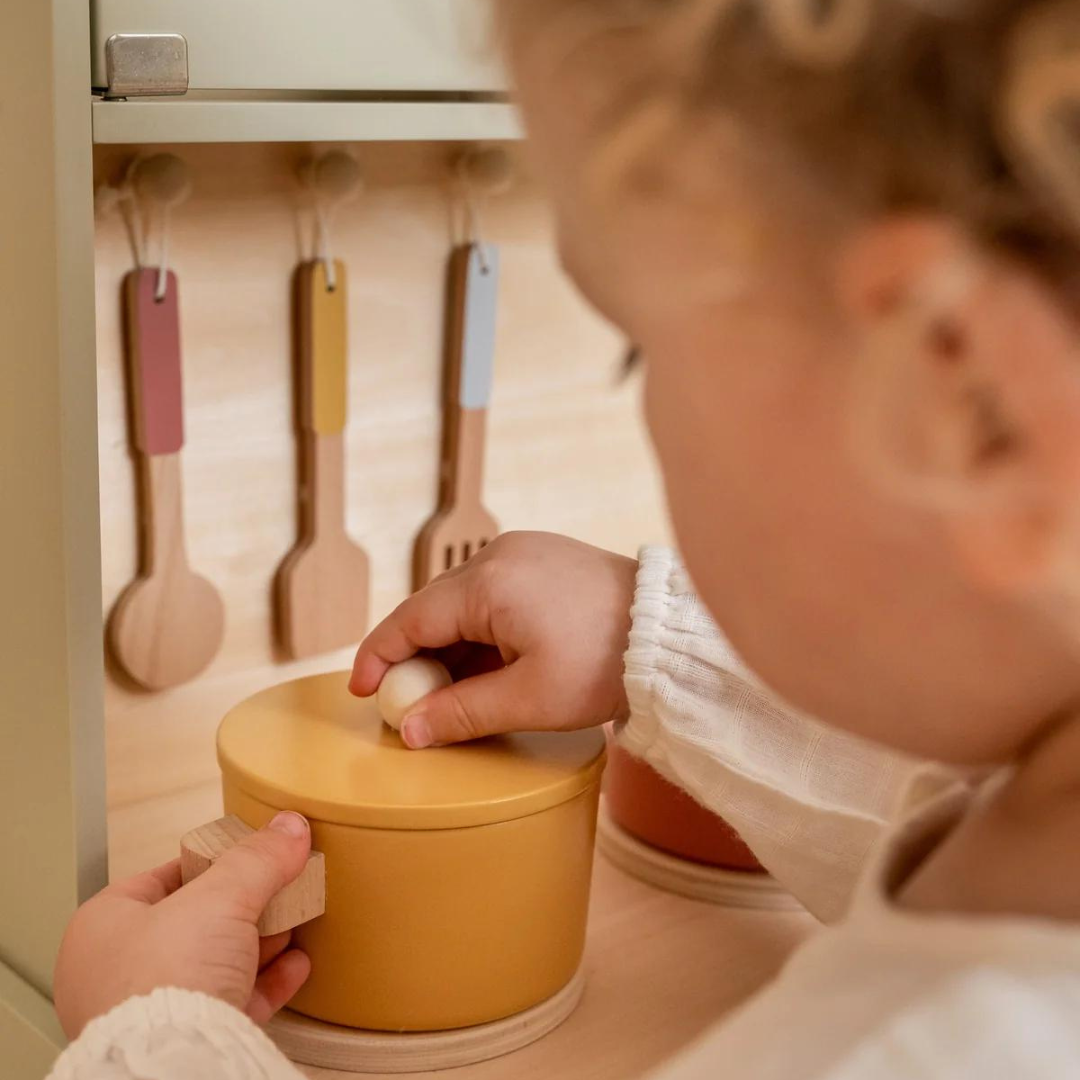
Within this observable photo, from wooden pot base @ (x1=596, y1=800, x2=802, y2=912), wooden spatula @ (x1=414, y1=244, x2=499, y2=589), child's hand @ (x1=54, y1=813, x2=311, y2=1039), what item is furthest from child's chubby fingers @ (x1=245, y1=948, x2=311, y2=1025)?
wooden spatula @ (x1=414, y1=244, x2=499, y2=589)

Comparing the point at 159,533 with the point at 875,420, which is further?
the point at 159,533

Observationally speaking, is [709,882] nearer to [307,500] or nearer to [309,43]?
[307,500]

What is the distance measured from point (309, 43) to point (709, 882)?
49cm

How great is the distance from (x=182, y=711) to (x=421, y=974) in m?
0.33

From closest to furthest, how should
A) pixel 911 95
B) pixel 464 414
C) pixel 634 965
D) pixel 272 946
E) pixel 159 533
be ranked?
pixel 911 95 → pixel 272 946 → pixel 634 965 → pixel 159 533 → pixel 464 414

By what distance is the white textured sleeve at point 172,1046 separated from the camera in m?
0.54

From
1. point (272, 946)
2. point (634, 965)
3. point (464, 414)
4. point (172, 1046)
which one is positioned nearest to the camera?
point (172, 1046)

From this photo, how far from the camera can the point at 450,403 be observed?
3.25 feet

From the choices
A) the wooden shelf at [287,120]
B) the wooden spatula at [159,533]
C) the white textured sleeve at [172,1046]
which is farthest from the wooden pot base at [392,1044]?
the wooden shelf at [287,120]

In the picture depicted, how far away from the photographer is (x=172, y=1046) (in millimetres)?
544

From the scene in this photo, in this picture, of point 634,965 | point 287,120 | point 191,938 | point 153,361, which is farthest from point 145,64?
point 634,965

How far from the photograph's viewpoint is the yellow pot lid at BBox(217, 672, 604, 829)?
625 mm

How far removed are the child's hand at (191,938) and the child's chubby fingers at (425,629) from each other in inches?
4.9

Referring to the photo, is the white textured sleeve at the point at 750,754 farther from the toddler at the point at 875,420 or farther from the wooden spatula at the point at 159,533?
the wooden spatula at the point at 159,533
